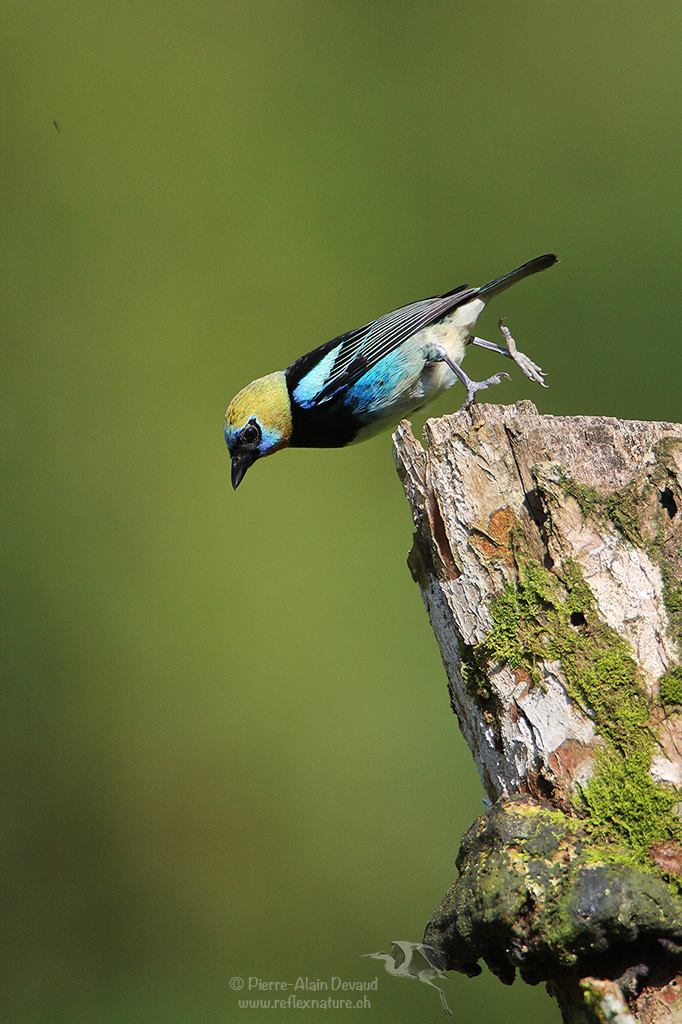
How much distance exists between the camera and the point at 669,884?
1855mm

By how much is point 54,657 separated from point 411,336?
392cm

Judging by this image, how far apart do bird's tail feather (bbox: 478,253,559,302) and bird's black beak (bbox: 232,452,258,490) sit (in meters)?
1.25

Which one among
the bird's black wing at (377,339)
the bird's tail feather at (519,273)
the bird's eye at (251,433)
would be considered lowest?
the bird's eye at (251,433)

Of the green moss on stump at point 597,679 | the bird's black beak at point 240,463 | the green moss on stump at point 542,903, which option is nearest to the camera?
the green moss on stump at point 542,903

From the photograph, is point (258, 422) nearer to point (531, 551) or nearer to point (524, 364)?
point (524, 364)

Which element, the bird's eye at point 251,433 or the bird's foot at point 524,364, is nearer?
the bird's foot at point 524,364

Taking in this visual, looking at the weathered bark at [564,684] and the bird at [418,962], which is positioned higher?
the weathered bark at [564,684]

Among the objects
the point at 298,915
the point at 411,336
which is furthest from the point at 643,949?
the point at 298,915

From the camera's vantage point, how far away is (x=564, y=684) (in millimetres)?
2096

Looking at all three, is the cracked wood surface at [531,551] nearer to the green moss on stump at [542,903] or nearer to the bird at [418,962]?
the green moss on stump at [542,903]

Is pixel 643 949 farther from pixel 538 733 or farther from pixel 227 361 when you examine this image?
pixel 227 361

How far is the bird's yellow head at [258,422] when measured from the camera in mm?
3900

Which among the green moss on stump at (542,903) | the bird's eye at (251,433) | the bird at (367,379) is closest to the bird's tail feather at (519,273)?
the bird at (367,379)

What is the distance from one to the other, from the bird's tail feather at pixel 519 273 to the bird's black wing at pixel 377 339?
0.08 m
